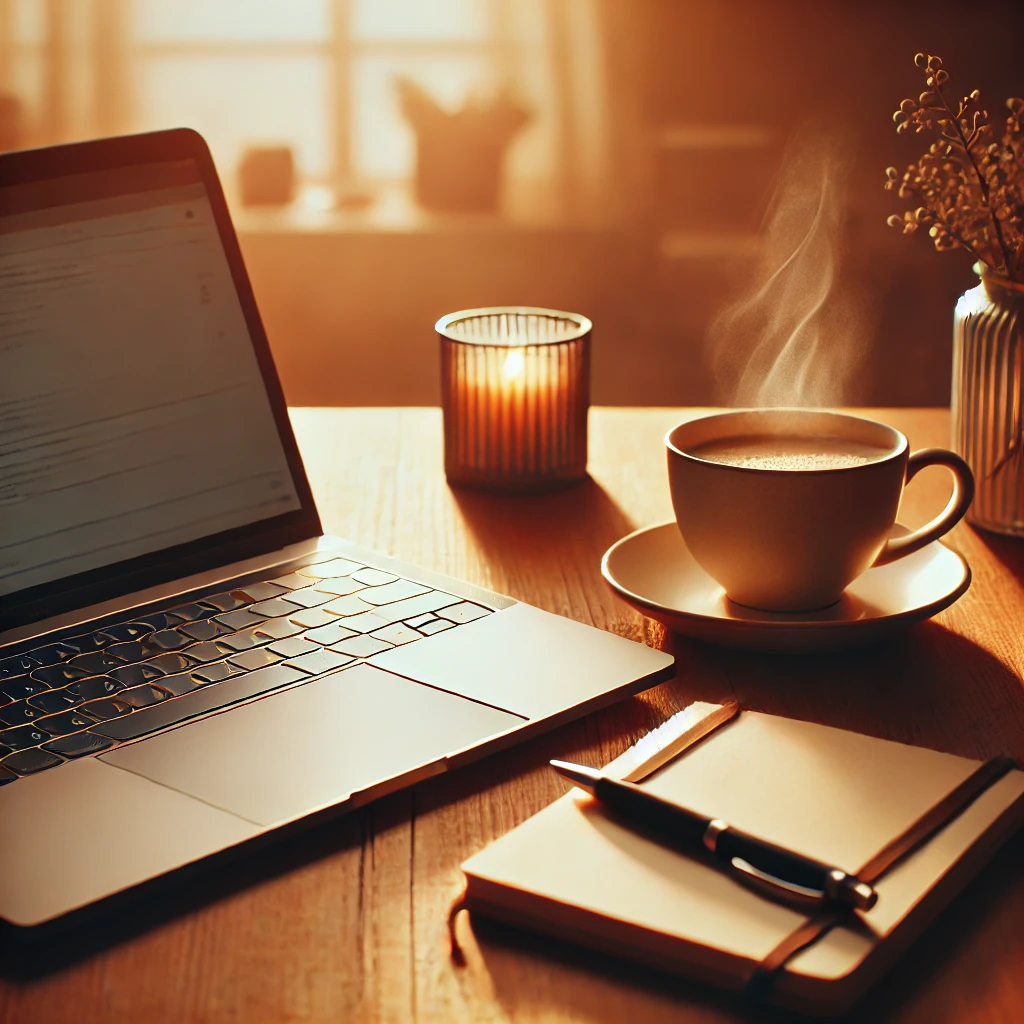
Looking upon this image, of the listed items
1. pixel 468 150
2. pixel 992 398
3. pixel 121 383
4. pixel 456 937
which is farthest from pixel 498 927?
pixel 468 150

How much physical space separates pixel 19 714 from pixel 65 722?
0.03 m

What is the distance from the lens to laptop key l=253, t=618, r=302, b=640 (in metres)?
0.71

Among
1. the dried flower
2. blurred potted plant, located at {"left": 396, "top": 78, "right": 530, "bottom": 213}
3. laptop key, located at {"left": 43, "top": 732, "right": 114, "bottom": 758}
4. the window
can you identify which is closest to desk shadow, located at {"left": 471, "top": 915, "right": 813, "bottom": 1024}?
laptop key, located at {"left": 43, "top": 732, "right": 114, "bottom": 758}

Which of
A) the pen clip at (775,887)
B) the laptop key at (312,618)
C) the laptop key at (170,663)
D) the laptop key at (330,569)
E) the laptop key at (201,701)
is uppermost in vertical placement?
the pen clip at (775,887)

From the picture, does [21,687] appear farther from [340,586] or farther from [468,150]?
[468,150]

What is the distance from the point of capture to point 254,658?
0.67 meters

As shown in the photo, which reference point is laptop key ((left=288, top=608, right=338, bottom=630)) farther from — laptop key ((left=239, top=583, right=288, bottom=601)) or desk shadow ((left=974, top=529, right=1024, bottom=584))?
desk shadow ((left=974, top=529, right=1024, bottom=584))

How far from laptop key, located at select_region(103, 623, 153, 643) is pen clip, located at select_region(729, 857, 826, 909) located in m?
0.37

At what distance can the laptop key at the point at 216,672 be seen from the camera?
650 mm

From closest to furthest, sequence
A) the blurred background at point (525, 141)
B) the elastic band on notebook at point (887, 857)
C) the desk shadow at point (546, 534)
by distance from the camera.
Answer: the elastic band on notebook at point (887, 857) < the desk shadow at point (546, 534) < the blurred background at point (525, 141)

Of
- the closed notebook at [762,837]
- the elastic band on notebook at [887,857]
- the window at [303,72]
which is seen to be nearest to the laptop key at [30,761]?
the closed notebook at [762,837]

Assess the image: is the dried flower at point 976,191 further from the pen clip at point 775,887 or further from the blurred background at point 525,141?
the blurred background at point 525,141

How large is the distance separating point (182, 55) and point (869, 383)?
1.93m

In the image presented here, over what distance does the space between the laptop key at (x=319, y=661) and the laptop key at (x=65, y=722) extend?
0.10 metres
